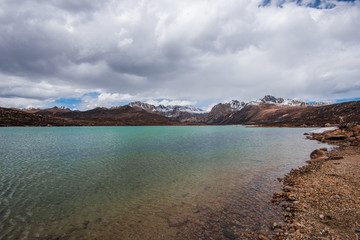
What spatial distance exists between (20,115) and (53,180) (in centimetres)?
23062

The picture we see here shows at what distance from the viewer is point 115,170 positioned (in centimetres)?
2220

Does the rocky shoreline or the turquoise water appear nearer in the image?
the rocky shoreline

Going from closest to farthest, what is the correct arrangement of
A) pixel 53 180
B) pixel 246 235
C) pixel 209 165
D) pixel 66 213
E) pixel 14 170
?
pixel 246 235, pixel 66 213, pixel 53 180, pixel 14 170, pixel 209 165

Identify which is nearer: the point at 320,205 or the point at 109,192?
the point at 320,205

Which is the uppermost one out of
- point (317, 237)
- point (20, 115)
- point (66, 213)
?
Answer: point (20, 115)

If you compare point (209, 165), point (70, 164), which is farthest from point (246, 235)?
point (70, 164)

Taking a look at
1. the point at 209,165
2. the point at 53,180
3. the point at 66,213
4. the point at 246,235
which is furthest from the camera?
the point at 209,165

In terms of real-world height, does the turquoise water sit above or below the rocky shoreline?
below

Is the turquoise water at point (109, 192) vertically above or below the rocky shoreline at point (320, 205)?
below

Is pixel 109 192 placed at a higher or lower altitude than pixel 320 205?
lower

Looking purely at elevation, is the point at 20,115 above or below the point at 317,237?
above

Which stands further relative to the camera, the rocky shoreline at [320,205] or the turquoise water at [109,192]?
the turquoise water at [109,192]

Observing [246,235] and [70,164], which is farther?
[70,164]

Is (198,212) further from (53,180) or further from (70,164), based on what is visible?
(70,164)
